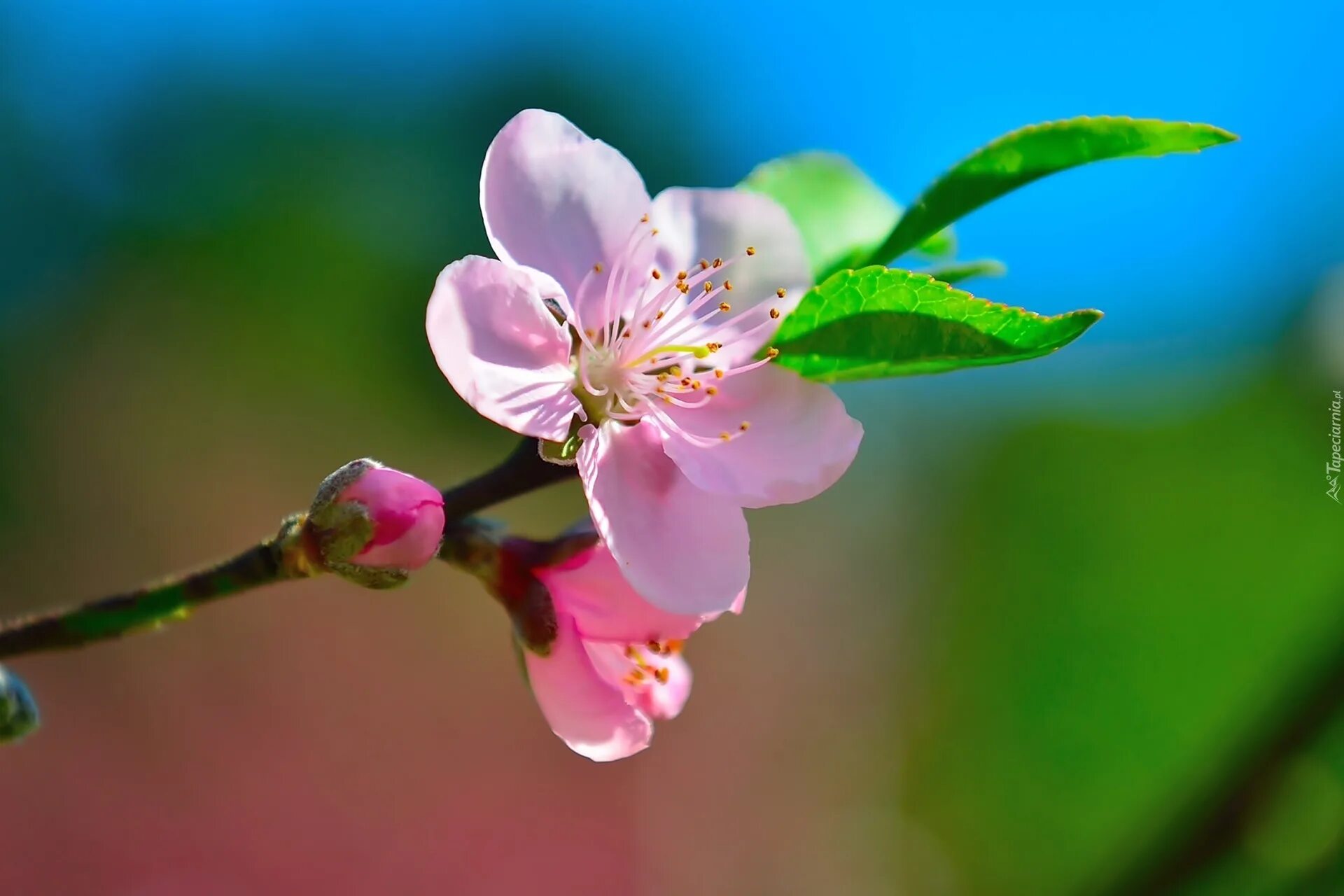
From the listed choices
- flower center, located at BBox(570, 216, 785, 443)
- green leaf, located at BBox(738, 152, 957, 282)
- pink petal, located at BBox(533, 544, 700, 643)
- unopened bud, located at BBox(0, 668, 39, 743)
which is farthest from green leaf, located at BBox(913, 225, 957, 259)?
unopened bud, located at BBox(0, 668, 39, 743)

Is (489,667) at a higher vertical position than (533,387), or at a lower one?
lower

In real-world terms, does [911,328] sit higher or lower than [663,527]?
higher

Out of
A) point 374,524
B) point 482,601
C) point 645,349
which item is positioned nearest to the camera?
point 374,524

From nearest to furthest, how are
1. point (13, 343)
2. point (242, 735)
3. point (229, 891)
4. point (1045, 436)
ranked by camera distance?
point (229, 891) < point (242, 735) < point (13, 343) < point (1045, 436)

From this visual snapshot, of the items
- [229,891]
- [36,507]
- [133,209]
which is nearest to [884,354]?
[229,891]

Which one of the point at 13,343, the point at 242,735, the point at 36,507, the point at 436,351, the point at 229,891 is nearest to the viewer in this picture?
the point at 436,351

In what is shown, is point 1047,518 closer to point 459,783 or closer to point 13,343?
point 459,783

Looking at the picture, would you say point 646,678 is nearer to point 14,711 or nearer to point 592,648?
point 592,648

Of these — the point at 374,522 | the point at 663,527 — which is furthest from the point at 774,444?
the point at 374,522
